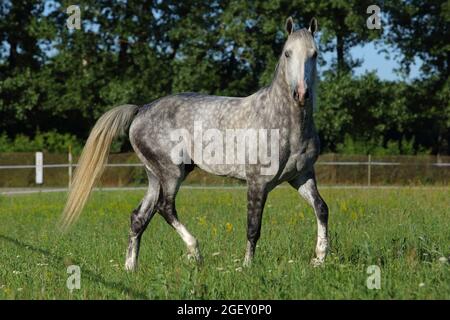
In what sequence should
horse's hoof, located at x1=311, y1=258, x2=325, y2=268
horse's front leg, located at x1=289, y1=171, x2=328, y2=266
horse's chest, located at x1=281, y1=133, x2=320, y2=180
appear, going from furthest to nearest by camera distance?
horse's front leg, located at x1=289, y1=171, x2=328, y2=266, horse's chest, located at x1=281, y1=133, x2=320, y2=180, horse's hoof, located at x1=311, y1=258, x2=325, y2=268

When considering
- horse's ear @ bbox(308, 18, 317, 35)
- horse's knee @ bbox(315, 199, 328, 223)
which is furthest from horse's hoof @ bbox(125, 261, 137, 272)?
horse's ear @ bbox(308, 18, 317, 35)

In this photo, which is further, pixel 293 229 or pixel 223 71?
pixel 223 71

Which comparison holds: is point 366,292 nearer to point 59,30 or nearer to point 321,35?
point 321,35

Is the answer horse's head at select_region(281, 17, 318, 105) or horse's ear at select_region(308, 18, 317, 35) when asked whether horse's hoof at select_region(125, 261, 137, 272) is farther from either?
horse's ear at select_region(308, 18, 317, 35)

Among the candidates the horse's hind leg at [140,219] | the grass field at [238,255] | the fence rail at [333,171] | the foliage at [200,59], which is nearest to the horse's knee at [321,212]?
the grass field at [238,255]

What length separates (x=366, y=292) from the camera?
5.52 meters

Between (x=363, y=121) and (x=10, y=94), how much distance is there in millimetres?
17723

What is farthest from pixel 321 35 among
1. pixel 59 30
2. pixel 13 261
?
pixel 13 261

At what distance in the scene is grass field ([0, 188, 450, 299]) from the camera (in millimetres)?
5941

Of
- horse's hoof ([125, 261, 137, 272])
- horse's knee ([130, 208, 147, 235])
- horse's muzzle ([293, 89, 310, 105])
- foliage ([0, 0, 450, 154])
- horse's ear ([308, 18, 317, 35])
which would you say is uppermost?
foliage ([0, 0, 450, 154])

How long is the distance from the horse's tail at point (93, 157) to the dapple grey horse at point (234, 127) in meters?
0.01

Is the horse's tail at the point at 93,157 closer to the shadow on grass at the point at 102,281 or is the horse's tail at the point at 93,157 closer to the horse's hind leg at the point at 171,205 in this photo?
the shadow on grass at the point at 102,281

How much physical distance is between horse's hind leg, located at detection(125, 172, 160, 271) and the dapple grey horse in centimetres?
1

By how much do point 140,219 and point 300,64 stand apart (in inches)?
112
